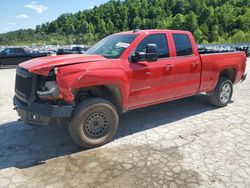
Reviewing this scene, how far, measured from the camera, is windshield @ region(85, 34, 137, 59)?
5246 mm

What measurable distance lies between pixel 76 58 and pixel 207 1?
11839cm

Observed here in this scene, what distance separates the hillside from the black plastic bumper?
2733 inches

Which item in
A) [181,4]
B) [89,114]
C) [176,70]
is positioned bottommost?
[89,114]

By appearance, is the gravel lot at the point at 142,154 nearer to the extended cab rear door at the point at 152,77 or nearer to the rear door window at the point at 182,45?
the extended cab rear door at the point at 152,77

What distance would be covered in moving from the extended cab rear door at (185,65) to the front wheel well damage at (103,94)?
5.20 ft

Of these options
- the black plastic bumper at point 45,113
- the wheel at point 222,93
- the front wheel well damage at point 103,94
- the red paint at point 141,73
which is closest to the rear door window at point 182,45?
the red paint at point 141,73

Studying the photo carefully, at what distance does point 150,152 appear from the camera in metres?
4.61

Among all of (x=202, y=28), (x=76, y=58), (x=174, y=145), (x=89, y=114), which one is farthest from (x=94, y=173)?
(x=202, y=28)

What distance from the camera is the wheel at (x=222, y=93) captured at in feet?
23.4

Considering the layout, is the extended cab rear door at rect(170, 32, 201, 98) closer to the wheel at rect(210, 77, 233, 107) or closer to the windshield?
the wheel at rect(210, 77, 233, 107)

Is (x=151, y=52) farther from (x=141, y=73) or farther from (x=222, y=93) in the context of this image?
(x=222, y=93)

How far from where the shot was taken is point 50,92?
4238mm

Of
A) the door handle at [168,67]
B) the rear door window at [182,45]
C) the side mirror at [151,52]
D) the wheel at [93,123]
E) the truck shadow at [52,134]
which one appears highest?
the rear door window at [182,45]

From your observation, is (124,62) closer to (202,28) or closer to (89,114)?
(89,114)
